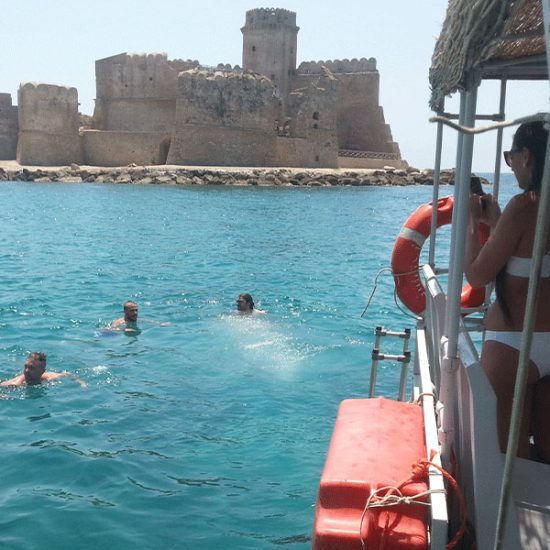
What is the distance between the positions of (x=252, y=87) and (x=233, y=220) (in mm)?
20073

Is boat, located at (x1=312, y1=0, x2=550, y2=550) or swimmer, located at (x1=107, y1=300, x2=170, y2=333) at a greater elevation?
boat, located at (x1=312, y1=0, x2=550, y2=550)

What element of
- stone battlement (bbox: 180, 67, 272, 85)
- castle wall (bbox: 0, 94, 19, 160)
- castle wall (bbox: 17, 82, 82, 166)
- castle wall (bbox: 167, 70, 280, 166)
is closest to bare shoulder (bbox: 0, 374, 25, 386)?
castle wall (bbox: 167, 70, 280, 166)

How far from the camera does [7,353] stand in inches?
368

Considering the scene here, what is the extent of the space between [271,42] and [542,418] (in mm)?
50916

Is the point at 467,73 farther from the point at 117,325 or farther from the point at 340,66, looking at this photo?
the point at 340,66

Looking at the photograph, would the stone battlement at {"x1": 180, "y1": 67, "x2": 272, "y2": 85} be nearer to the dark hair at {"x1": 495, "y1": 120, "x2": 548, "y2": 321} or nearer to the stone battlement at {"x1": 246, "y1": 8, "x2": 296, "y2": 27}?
the stone battlement at {"x1": 246, "y1": 8, "x2": 296, "y2": 27}

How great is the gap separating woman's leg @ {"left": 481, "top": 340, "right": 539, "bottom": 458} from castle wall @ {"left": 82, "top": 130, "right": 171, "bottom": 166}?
138 feet

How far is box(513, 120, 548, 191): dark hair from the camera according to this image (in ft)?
9.07

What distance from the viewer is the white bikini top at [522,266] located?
9.16 ft

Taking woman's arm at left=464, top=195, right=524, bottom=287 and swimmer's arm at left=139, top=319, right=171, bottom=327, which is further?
swimmer's arm at left=139, top=319, right=171, bottom=327

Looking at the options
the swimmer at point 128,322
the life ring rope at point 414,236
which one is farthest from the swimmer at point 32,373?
the life ring rope at point 414,236

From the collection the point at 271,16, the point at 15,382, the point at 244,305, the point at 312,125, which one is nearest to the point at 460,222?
the point at 15,382

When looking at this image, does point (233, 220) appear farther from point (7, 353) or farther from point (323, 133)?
point (323, 133)

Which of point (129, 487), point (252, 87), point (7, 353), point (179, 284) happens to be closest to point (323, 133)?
point (252, 87)
